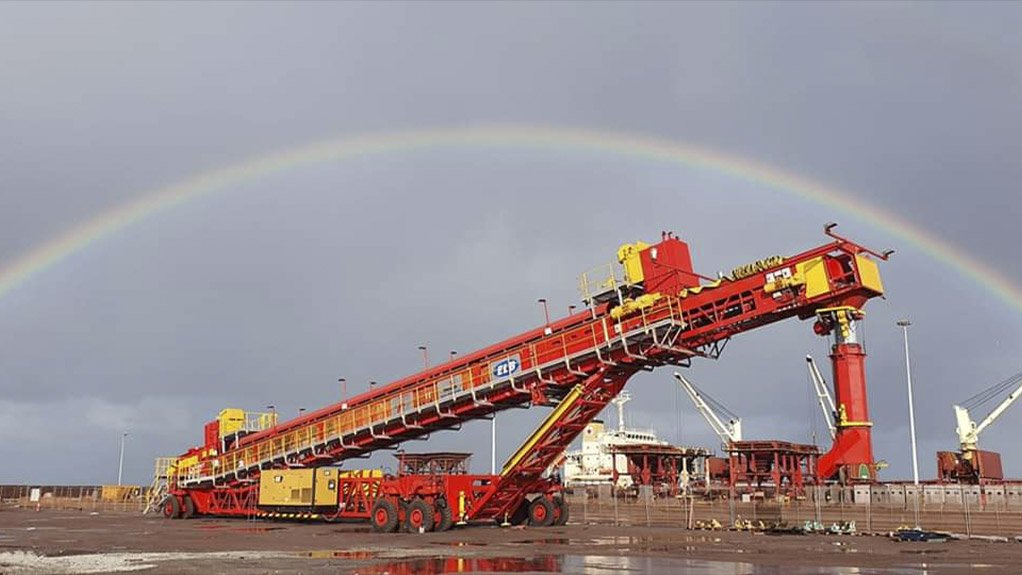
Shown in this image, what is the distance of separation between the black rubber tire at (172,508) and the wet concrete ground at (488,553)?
15042 mm

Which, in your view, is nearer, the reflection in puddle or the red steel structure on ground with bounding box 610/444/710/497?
the reflection in puddle

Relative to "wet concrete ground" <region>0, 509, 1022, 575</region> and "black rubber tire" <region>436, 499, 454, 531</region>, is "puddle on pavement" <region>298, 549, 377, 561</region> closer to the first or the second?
"wet concrete ground" <region>0, 509, 1022, 575</region>

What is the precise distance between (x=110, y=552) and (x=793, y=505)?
32015 millimetres

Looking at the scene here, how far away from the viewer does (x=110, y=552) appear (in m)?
27.2

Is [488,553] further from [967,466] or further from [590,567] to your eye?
[967,466]

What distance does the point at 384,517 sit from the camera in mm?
38219

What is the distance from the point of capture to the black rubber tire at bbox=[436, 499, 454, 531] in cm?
3772

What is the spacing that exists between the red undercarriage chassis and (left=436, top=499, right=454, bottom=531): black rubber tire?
0.18 ft

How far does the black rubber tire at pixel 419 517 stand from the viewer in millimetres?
37031

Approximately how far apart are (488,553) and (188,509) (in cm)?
3389

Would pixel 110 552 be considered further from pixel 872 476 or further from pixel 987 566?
pixel 872 476

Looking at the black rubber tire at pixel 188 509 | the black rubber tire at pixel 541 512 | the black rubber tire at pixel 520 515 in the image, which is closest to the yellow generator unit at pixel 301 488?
the black rubber tire at pixel 188 509

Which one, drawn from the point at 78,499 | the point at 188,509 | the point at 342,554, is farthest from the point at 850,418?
the point at 78,499

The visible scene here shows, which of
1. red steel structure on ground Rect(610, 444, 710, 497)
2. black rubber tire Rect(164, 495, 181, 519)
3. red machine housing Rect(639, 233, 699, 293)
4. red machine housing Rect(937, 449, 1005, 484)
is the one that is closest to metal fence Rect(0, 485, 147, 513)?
black rubber tire Rect(164, 495, 181, 519)
